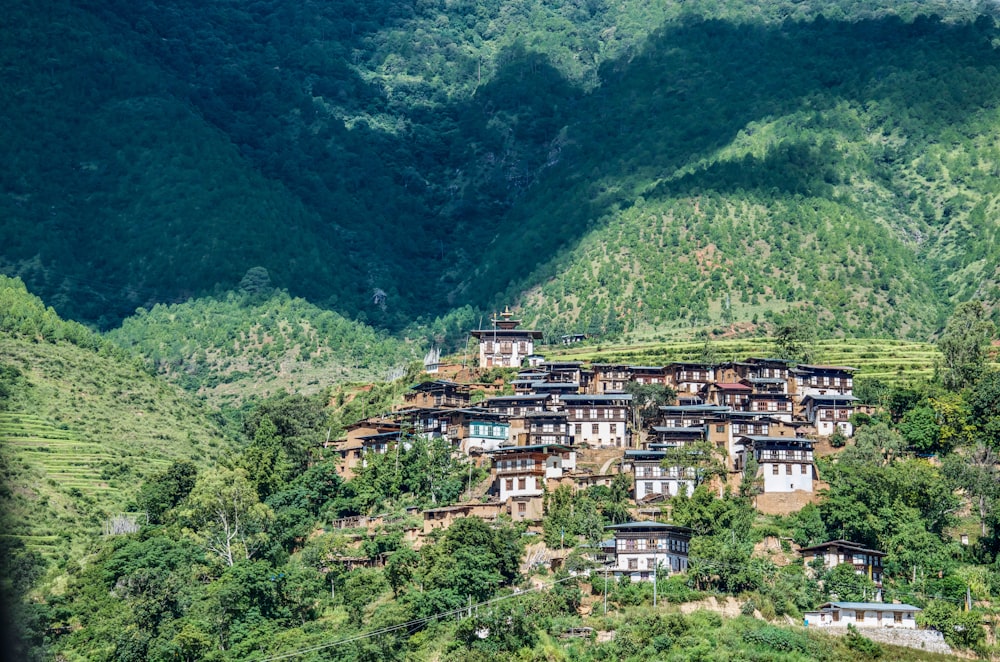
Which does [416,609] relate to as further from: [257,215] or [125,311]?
[257,215]

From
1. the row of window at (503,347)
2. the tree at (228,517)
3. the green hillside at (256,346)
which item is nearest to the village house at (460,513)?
the tree at (228,517)

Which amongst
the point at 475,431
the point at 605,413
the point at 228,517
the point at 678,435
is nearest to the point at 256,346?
the point at 475,431

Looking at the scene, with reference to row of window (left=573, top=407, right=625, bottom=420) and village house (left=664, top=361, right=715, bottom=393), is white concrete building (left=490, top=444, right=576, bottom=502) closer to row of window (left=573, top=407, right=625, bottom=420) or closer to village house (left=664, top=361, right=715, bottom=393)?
row of window (left=573, top=407, right=625, bottom=420)

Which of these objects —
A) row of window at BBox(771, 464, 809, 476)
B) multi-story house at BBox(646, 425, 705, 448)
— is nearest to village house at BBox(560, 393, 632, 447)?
multi-story house at BBox(646, 425, 705, 448)

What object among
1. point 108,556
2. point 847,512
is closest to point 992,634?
point 847,512

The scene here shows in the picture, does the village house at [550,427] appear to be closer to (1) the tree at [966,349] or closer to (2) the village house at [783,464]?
(2) the village house at [783,464]

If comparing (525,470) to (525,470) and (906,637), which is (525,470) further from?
(906,637)

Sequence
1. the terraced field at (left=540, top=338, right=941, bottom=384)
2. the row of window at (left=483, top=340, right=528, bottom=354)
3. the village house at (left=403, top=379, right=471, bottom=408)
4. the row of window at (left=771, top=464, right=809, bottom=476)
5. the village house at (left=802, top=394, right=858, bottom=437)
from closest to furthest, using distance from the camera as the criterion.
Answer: the row of window at (left=771, top=464, right=809, bottom=476) → the village house at (left=802, top=394, right=858, bottom=437) → the village house at (left=403, top=379, right=471, bottom=408) → the terraced field at (left=540, top=338, right=941, bottom=384) → the row of window at (left=483, top=340, right=528, bottom=354)
